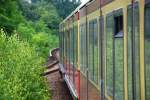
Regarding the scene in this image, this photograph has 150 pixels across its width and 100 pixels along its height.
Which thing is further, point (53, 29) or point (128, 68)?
point (53, 29)

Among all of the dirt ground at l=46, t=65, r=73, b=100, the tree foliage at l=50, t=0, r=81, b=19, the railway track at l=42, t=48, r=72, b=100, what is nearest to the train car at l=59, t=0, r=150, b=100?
the dirt ground at l=46, t=65, r=73, b=100

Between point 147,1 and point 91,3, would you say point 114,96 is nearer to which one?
point 147,1

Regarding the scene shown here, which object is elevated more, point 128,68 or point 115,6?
point 115,6

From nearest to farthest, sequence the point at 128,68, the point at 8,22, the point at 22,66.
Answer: the point at 128,68, the point at 22,66, the point at 8,22

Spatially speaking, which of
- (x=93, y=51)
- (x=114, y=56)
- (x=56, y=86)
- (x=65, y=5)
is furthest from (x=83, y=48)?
(x=65, y=5)

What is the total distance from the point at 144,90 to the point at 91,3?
4.85 meters

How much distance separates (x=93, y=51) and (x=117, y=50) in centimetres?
271

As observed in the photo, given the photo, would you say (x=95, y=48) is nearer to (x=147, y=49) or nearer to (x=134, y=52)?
(x=134, y=52)

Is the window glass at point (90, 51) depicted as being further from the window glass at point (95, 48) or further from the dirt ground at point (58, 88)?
the dirt ground at point (58, 88)

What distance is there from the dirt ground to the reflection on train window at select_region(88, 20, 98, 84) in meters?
10.9

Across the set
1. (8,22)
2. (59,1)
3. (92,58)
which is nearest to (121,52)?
(92,58)

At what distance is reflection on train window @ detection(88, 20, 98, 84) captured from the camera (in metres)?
8.99

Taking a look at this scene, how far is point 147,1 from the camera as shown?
514cm

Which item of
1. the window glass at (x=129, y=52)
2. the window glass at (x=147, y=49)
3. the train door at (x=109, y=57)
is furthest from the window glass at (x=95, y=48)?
the window glass at (x=147, y=49)
